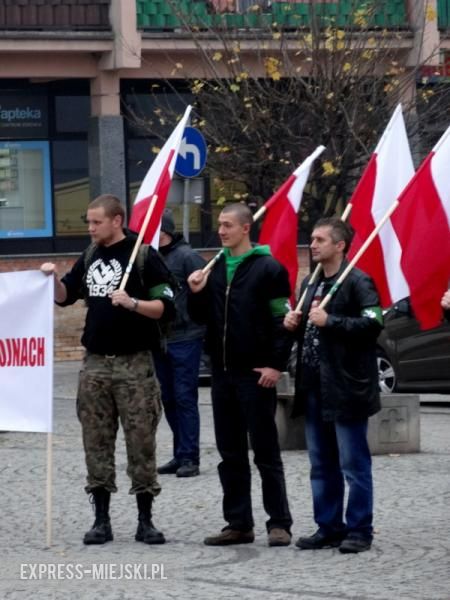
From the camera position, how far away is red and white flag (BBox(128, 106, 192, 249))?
1021 centimetres

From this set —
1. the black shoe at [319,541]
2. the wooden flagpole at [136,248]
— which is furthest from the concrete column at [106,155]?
the black shoe at [319,541]

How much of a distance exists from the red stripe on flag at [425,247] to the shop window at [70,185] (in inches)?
701

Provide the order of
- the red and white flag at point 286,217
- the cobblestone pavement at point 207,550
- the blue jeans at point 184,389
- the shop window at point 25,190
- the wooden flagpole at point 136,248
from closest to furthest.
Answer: the cobblestone pavement at point 207,550 < the wooden flagpole at point 136,248 < the red and white flag at point 286,217 < the blue jeans at point 184,389 < the shop window at point 25,190

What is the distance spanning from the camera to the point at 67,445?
48.6 feet

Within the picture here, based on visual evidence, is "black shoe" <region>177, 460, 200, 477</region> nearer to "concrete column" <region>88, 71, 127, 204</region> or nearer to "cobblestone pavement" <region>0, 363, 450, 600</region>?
"cobblestone pavement" <region>0, 363, 450, 600</region>

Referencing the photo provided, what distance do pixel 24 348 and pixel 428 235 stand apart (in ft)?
8.02

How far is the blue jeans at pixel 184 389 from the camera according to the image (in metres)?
12.6

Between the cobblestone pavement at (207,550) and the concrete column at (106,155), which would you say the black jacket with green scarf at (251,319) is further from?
the concrete column at (106,155)

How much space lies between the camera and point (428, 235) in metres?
9.64

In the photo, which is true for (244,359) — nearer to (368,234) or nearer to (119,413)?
(119,413)

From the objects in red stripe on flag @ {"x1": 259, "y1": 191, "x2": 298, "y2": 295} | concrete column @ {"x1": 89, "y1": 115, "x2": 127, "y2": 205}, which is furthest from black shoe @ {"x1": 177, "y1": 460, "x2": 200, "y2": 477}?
concrete column @ {"x1": 89, "y1": 115, "x2": 127, "y2": 205}

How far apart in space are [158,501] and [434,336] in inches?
300

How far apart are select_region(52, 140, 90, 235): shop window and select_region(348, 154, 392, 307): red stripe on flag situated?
56.7 feet

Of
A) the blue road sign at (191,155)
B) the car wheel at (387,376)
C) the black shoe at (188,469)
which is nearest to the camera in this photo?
the black shoe at (188,469)
